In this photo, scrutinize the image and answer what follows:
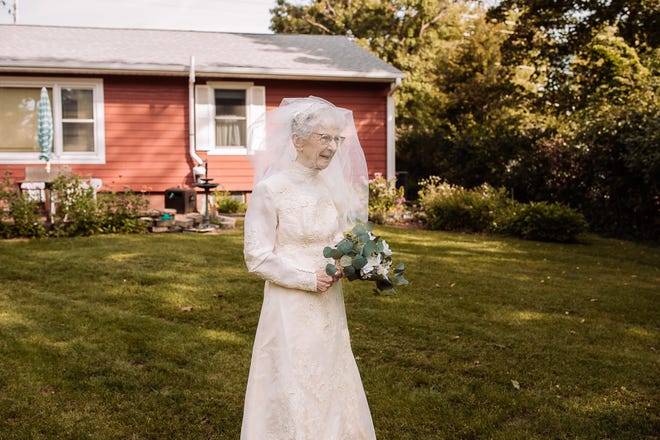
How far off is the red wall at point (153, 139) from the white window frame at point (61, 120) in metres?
0.13

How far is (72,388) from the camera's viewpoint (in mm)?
4297

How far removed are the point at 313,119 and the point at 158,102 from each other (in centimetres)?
1248

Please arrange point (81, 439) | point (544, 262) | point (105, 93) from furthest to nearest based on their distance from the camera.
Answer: point (105, 93)
point (544, 262)
point (81, 439)

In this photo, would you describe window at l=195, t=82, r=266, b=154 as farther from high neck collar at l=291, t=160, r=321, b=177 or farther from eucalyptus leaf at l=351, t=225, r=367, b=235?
eucalyptus leaf at l=351, t=225, r=367, b=235

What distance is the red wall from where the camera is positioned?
46.3 ft

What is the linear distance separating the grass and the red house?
570 cm

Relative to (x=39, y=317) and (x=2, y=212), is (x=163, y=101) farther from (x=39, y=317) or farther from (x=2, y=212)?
(x=39, y=317)

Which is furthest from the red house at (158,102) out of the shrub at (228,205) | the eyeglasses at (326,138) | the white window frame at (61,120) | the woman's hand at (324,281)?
the woman's hand at (324,281)

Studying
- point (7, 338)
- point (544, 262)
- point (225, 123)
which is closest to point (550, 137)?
point (544, 262)

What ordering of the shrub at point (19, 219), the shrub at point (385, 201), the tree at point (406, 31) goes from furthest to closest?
the tree at point (406, 31) < the shrub at point (385, 201) < the shrub at point (19, 219)

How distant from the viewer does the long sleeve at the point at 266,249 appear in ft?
8.96

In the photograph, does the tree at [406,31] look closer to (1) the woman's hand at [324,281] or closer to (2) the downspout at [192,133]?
(2) the downspout at [192,133]

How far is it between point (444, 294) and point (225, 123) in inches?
364

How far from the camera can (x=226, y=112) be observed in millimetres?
14812
